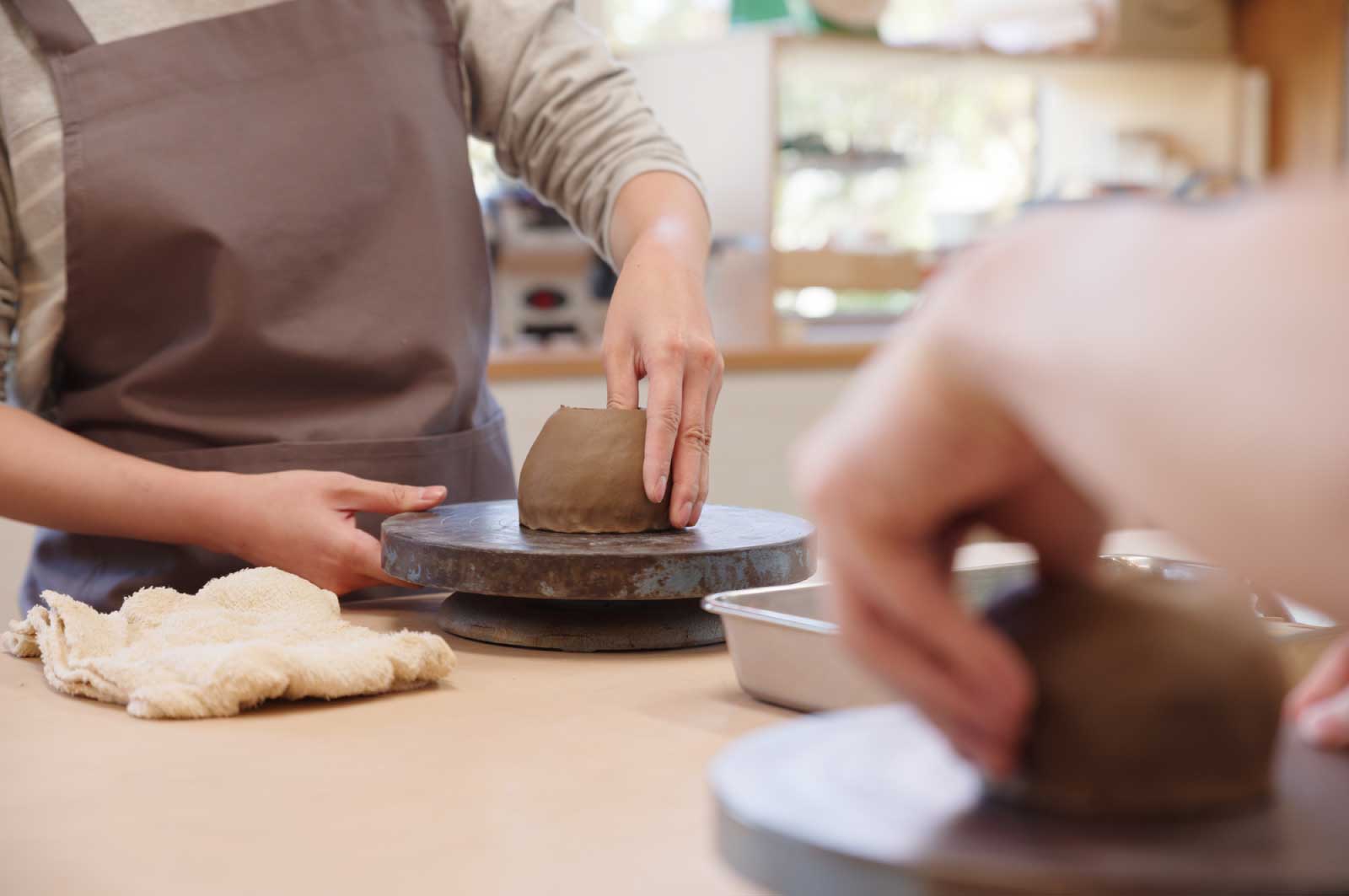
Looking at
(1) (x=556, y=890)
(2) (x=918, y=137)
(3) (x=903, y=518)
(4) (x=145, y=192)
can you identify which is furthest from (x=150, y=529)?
(2) (x=918, y=137)

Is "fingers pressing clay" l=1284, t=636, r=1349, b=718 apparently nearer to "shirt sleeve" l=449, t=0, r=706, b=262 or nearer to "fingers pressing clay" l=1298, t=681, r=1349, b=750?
"fingers pressing clay" l=1298, t=681, r=1349, b=750

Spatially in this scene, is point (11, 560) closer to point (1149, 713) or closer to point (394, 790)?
point (394, 790)

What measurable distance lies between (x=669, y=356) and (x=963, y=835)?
0.95m

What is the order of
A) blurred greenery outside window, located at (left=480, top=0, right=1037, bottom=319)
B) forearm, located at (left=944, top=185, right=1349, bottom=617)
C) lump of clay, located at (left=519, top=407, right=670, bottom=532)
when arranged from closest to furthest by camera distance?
forearm, located at (left=944, top=185, right=1349, bottom=617), lump of clay, located at (left=519, top=407, right=670, bottom=532), blurred greenery outside window, located at (left=480, top=0, right=1037, bottom=319)

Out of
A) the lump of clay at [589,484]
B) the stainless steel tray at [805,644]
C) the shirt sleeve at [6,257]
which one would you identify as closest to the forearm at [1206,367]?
the stainless steel tray at [805,644]

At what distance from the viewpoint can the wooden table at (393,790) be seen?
643 mm

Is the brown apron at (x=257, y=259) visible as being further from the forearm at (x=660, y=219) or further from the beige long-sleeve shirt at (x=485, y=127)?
the forearm at (x=660, y=219)

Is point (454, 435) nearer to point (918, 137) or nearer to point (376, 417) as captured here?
point (376, 417)

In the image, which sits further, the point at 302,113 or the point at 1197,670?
the point at 302,113

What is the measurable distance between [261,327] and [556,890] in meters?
0.98

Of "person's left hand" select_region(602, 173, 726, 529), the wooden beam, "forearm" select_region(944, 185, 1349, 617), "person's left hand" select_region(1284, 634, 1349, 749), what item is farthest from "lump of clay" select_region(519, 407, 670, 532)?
the wooden beam

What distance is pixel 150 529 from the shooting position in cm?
133

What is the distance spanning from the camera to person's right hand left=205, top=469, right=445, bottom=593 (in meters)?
1.26

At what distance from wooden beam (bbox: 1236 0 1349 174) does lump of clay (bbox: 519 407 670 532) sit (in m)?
2.97
